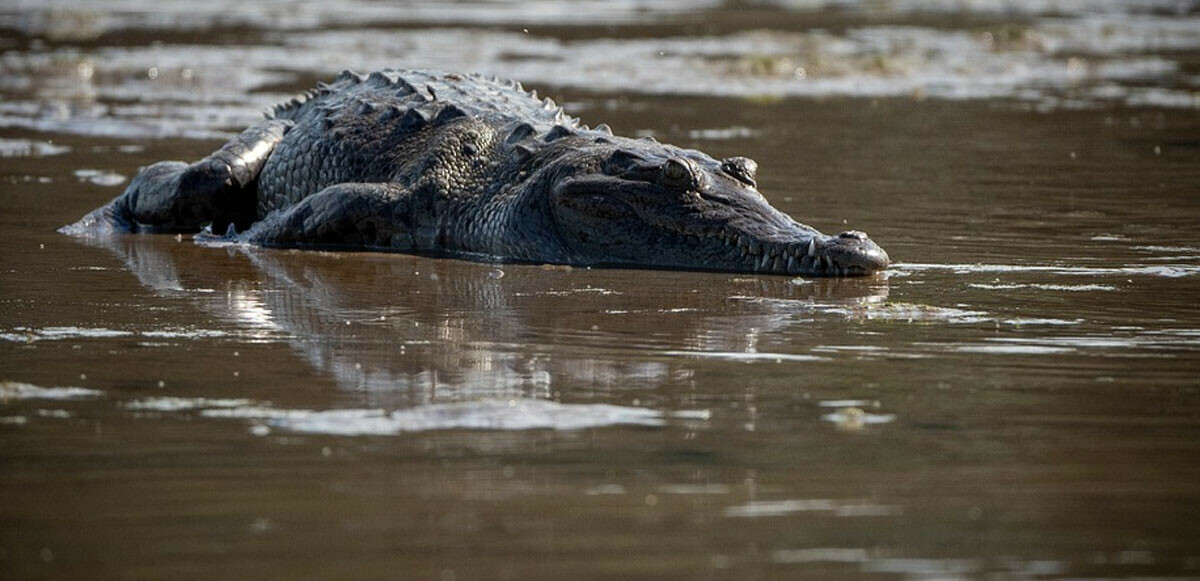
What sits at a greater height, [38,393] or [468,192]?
[468,192]

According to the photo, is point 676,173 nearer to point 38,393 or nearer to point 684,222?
point 684,222

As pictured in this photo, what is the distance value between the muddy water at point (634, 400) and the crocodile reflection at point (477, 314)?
0.09 ft

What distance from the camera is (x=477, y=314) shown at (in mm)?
7047

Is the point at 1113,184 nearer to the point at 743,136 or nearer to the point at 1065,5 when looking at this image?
the point at 743,136

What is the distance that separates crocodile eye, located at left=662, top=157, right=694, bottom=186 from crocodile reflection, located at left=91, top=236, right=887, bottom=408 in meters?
0.48

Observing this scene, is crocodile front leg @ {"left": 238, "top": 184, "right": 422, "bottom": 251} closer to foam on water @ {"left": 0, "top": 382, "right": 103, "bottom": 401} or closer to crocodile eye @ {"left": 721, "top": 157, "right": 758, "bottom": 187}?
crocodile eye @ {"left": 721, "top": 157, "right": 758, "bottom": 187}

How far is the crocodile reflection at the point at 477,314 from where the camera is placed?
5.75m

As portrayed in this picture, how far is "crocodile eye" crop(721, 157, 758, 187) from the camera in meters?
8.60

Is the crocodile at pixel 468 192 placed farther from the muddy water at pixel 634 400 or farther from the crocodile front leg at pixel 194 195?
the muddy water at pixel 634 400

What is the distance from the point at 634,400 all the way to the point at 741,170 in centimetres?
342

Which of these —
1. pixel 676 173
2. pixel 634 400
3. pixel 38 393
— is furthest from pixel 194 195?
pixel 634 400

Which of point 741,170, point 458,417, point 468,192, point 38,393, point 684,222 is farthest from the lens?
point 468,192

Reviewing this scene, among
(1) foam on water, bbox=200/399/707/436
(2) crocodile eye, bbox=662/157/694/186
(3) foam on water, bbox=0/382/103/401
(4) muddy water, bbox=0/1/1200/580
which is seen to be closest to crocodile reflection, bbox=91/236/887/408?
(4) muddy water, bbox=0/1/1200/580

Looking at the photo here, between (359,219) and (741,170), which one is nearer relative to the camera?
(741,170)
